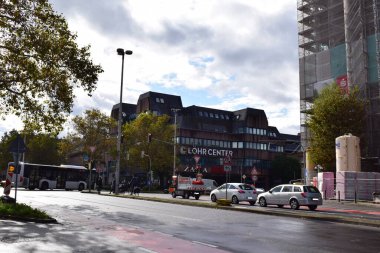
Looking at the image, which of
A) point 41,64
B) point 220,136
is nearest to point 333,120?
point 41,64

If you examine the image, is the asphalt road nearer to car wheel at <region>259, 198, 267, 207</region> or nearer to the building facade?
car wheel at <region>259, 198, 267, 207</region>

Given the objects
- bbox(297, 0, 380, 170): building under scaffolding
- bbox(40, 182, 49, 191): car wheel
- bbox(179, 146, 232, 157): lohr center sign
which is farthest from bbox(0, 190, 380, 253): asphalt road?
bbox(179, 146, 232, 157): lohr center sign

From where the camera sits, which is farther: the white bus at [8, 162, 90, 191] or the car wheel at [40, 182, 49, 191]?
the car wheel at [40, 182, 49, 191]

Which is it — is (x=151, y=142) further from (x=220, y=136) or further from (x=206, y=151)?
(x=220, y=136)

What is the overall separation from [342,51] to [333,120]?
35.5 ft

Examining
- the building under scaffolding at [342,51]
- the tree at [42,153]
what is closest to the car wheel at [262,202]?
the building under scaffolding at [342,51]

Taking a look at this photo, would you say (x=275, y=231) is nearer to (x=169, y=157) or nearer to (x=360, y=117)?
(x=360, y=117)

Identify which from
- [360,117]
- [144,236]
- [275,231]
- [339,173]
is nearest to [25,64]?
[144,236]

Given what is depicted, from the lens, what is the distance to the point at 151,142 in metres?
65.7

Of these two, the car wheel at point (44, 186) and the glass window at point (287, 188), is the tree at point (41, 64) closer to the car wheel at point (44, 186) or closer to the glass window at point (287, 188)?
the glass window at point (287, 188)

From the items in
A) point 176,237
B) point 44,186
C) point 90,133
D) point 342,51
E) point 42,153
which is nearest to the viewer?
point 176,237

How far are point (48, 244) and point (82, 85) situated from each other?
46.7 feet

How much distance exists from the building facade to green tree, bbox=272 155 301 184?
→ 6.97 feet

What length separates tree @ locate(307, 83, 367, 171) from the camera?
140ft
